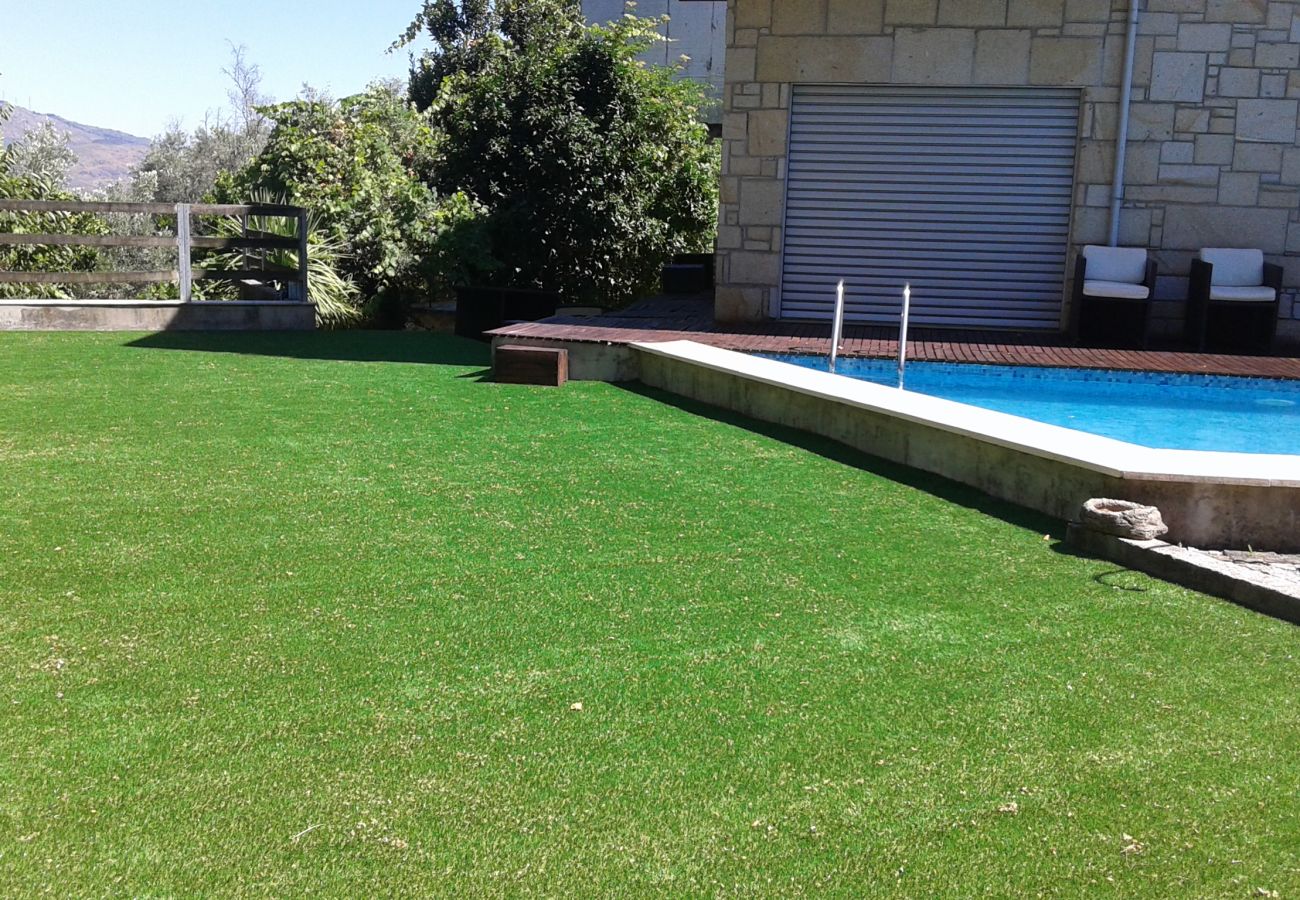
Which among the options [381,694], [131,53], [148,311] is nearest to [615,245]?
[148,311]

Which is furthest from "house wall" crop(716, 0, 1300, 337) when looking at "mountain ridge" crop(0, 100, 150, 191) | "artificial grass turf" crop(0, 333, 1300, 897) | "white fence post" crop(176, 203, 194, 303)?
"mountain ridge" crop(0, 100, 150, 191)

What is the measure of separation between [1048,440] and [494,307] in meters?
7.59

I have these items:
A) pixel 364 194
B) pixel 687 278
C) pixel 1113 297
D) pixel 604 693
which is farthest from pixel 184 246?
pixel 604 693

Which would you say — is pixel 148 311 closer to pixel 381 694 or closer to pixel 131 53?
pixel 381 694

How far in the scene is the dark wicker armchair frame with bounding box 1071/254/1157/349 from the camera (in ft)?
34.0

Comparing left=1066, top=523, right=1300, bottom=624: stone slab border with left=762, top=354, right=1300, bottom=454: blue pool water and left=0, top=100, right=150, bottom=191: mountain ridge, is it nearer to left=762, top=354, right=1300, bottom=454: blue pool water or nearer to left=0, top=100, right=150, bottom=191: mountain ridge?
left=762, top=354, right=1300, bottom=454: blue pool water

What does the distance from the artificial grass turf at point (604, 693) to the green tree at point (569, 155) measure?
838cm

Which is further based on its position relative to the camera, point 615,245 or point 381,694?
point 615,245

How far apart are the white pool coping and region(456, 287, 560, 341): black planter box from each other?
463 centimetres

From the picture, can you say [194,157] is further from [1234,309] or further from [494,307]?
[1234,309]

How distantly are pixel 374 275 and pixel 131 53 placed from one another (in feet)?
185

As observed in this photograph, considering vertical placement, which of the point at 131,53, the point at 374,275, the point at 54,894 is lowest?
the point at 54,894

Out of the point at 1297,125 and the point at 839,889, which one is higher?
the point at 1297,125

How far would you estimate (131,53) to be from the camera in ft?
203
